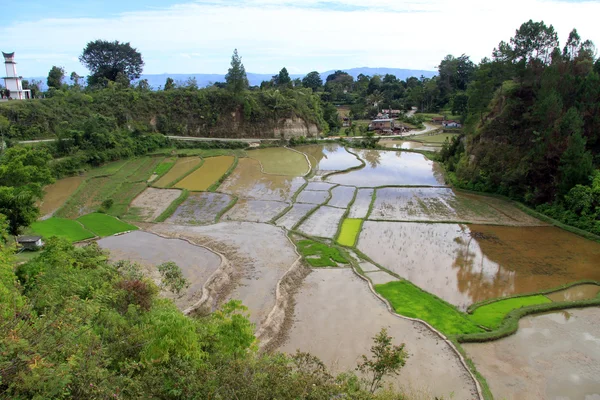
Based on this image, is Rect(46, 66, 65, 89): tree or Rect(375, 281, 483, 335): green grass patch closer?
Rect(375, 281, 483, 335): green grass patch

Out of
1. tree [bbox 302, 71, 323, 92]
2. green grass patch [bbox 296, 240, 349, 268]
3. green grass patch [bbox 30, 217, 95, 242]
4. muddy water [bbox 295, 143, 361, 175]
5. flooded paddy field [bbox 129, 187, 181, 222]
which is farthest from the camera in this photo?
tree [bbox 302, 71, 323, 92]

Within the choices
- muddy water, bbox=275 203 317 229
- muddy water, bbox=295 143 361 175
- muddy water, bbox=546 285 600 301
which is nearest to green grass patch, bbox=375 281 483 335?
muddy water, bbox=546 285 600 301

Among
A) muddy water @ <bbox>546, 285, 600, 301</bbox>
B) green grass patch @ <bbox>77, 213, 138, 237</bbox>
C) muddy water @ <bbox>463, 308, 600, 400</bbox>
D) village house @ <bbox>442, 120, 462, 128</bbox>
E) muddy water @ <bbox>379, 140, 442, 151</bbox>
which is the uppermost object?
village house @ <bbox>442, 120, 462, 128</bbox>

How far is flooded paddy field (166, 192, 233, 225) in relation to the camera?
23.2 metres

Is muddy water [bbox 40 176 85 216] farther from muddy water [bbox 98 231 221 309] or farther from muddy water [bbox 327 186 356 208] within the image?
muddy water [bbox 327 186 356 208]

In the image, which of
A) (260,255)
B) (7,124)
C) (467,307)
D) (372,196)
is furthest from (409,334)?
(7,124)

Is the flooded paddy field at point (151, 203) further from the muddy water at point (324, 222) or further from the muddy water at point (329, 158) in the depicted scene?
the muddy water at point (329, 158)

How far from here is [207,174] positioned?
33.2 metres

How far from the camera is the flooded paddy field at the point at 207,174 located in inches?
1176

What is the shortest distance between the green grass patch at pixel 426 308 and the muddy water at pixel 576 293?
171 inches

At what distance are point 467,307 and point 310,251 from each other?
24.1 feet

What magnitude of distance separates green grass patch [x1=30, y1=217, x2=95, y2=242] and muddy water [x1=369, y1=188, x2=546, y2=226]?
15981 mm

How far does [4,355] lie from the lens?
5254mm

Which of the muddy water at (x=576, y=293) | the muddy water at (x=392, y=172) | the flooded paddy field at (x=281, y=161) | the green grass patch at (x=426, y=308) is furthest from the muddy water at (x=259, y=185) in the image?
the muddy water at (x=576, y=293)
